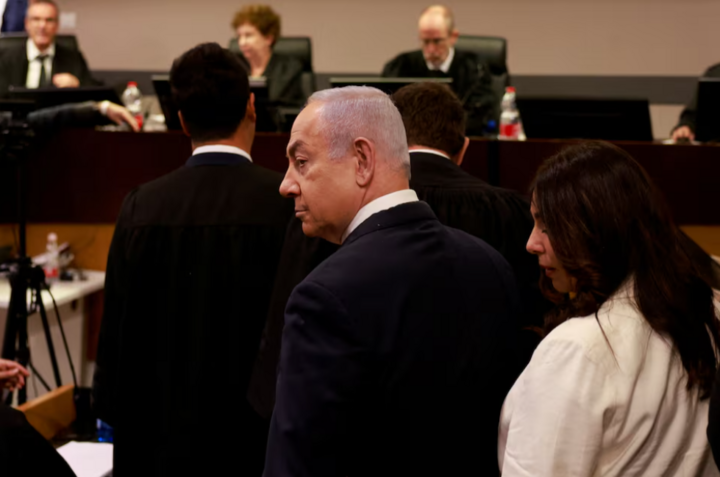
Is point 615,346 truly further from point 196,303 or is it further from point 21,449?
point 21,449

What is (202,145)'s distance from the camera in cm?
234

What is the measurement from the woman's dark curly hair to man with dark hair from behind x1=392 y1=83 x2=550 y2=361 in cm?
90

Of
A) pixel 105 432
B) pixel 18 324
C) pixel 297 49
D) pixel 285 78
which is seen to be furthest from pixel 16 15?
pixel 105 432

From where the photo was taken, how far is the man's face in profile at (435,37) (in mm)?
5609

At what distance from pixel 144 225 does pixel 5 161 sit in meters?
1.72

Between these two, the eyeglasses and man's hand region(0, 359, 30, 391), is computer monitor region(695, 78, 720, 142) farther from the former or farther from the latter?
man's hand region(0, 359, 30, 391)

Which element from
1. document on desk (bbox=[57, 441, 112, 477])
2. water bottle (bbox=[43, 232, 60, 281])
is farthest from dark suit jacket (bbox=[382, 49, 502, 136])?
document on desk (bbox=[57, 441, 112, 477])

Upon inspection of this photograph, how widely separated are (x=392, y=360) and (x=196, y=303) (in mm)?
1036

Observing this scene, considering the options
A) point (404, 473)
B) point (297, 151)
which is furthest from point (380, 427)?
point (297, 151)

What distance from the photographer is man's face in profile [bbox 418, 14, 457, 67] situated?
18.4 ft

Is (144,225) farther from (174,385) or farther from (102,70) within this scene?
(102,70)

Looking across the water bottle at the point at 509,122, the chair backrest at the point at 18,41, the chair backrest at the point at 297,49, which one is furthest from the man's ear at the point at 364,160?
the chair backrest at the point at 18,41

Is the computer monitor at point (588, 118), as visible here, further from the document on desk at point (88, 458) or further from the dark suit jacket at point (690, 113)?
the document on desk at point (88, 458)

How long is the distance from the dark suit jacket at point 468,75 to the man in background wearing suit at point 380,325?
370 centimetres
